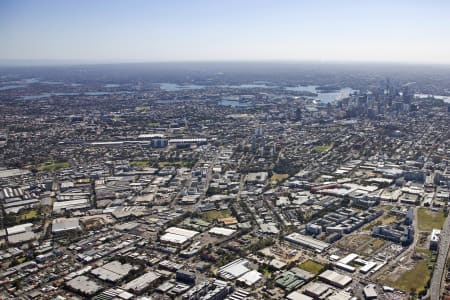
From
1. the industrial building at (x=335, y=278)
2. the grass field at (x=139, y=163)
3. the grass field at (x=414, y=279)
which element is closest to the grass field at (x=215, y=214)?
the industrial building at (x=335, y=278)

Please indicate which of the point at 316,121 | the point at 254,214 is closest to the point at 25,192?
the point at 254,214

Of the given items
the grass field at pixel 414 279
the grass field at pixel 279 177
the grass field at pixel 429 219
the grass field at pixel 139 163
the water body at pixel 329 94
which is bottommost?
the grass field at pixel 414 279

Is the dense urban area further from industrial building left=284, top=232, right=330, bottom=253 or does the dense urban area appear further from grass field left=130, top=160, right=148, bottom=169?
grass field left=130, top=160, right=148, bottom=169

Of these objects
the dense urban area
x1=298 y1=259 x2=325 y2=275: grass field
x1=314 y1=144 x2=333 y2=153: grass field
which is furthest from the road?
x1=314 y1=144 x2=333 y2=153: grass field

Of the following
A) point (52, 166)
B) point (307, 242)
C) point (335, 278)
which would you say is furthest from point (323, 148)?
point (335, 278)

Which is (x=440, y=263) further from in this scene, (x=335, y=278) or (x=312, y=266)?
(x=312, y=266)

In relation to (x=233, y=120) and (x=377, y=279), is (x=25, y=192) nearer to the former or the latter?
(x=377, y=279)

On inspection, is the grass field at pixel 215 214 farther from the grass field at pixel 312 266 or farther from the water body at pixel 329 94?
the water body at pixel 329 94
